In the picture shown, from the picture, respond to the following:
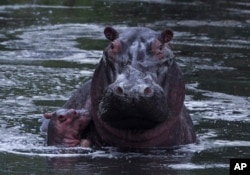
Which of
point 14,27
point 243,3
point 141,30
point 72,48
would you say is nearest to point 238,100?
point 141,30

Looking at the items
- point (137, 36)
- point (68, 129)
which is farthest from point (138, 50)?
point (68, 129)

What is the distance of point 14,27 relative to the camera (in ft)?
51.0

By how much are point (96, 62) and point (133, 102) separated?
563cm

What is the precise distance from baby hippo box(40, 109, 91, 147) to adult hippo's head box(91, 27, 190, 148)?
0.16 m

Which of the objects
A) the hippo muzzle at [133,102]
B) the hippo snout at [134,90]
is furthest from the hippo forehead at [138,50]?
the hippo snout at [134,90]

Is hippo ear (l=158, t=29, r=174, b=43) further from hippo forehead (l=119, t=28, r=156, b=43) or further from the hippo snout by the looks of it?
the hippo snout

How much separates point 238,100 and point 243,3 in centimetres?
1121

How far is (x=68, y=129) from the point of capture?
700 cm

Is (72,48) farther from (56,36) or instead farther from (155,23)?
(155,23)

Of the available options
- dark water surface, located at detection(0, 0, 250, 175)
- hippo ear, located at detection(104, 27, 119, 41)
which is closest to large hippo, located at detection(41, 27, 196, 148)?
hippo ear, located at detection(104, 27, 119, 41)

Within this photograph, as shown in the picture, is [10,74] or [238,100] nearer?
[238,100]

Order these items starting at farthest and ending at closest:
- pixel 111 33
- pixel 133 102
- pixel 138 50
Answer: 1. pixel 111 33
2. pixel 138 50
3. pixel 133 102

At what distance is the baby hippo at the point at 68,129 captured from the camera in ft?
22.9

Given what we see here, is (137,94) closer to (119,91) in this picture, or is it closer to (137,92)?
(137,92)
